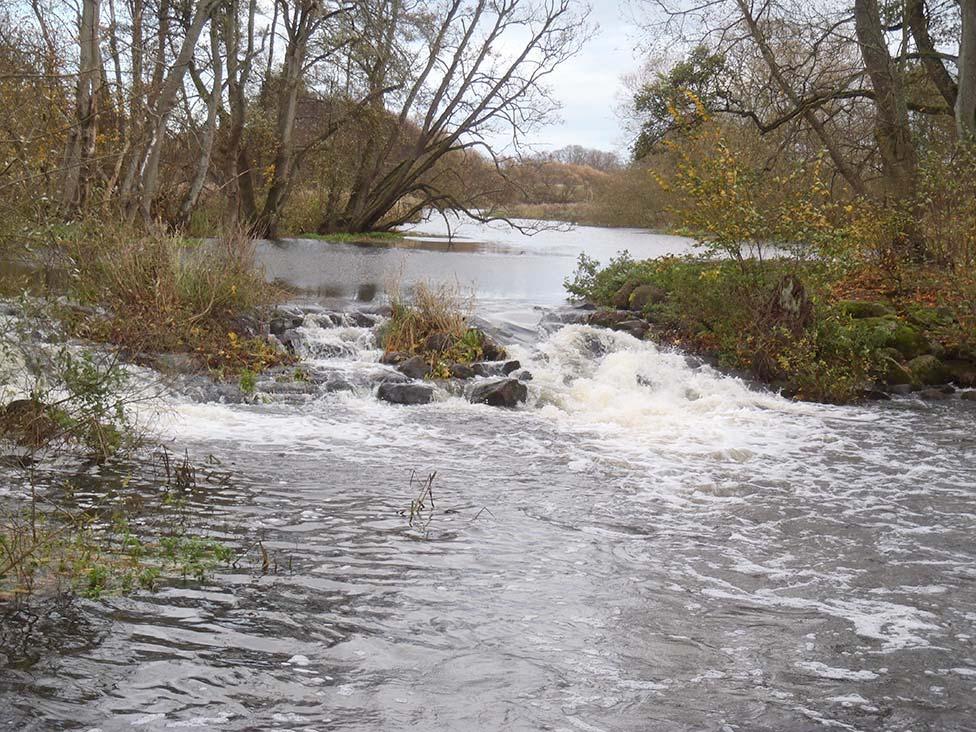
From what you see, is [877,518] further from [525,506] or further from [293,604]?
[293,604]

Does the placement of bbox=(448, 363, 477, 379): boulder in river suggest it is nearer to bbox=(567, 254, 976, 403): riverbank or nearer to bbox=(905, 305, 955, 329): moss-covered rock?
bbox=(567, 254, 976, 403): riverbank

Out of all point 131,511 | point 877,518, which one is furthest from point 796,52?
point 131,511

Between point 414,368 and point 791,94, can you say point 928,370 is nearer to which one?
point 414,368

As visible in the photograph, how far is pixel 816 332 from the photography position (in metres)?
12.6

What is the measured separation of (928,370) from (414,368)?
717 cm

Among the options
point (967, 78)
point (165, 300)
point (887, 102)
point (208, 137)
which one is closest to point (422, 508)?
point (165, 300)

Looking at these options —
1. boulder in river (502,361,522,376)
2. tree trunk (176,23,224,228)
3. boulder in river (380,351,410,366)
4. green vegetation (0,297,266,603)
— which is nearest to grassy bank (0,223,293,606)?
green vegetation (0,297,266,603)

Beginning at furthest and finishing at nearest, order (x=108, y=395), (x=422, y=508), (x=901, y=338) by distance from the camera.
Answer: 1. (x=901, y=338)
2. (x=108, y=395)
3. (x=422, y=508)

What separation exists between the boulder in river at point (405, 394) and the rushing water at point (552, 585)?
0.19 m

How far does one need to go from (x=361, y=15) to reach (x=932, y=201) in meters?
10.8

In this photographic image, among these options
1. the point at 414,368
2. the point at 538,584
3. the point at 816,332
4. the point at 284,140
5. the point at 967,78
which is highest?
the point at 967,78

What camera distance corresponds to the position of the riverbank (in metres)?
12.4

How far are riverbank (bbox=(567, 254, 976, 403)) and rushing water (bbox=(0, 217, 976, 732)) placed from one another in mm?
1428

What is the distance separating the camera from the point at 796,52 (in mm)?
19234
